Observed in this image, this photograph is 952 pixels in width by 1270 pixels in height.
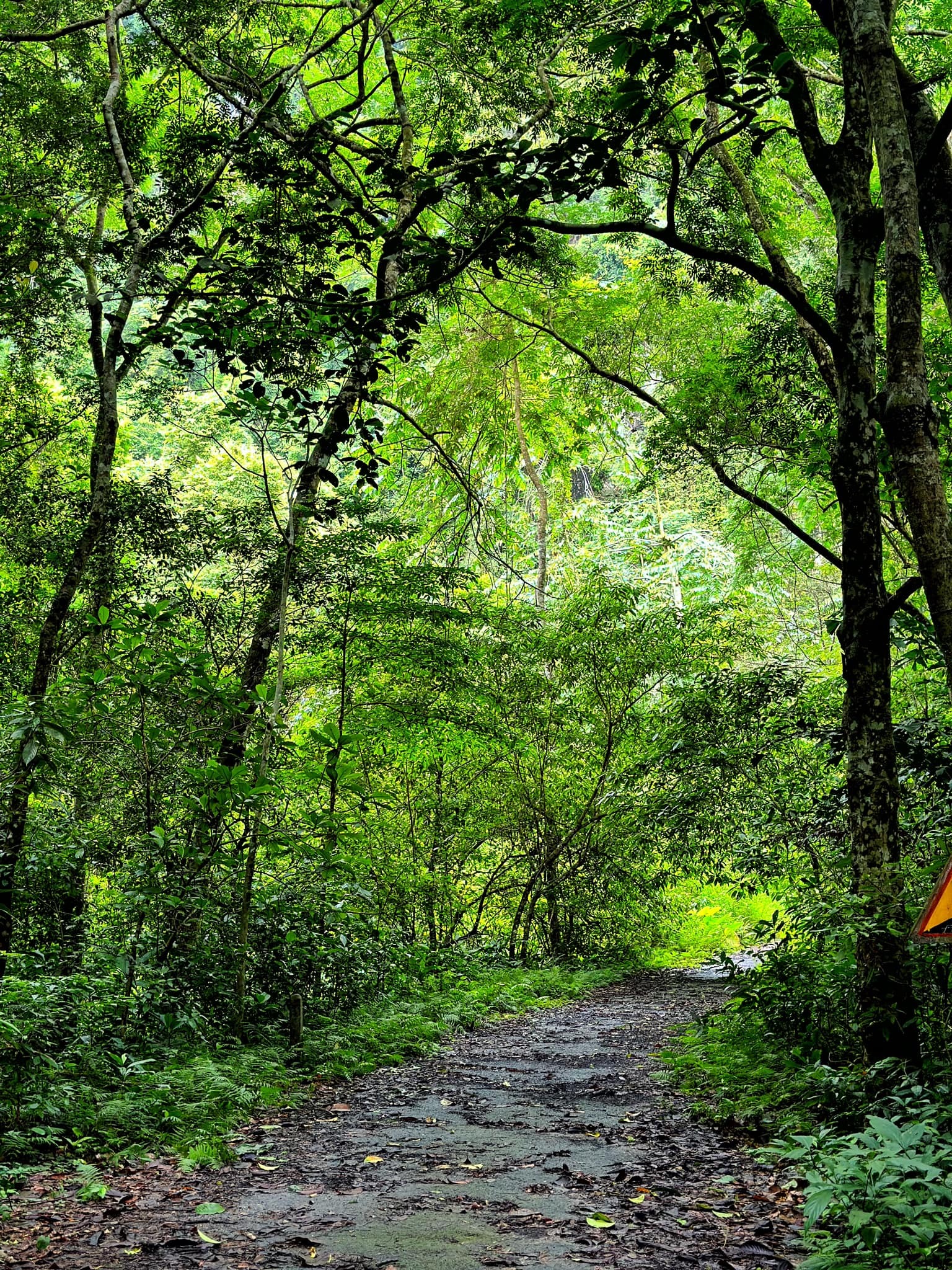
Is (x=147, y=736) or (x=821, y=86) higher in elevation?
(x=821, y=86)

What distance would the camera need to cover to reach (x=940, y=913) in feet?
8.67


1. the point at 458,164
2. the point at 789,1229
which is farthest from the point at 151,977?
the point at 458,164

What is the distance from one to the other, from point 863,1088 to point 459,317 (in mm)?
11946

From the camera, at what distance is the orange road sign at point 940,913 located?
262 cm

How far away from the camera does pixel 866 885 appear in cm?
444

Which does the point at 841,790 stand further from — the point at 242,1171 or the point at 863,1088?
the point at 242,1171

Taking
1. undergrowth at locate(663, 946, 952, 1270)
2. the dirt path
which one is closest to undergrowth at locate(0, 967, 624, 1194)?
the dirt path

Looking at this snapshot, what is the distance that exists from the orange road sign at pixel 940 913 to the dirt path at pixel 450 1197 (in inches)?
55.5

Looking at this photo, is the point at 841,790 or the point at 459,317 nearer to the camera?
the point at 841,790

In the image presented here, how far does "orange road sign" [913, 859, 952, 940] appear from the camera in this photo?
2623 mm

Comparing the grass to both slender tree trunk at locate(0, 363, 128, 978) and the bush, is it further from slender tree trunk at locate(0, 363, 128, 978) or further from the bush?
the bush

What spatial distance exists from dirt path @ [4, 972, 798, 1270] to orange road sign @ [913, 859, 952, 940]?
1.41 metres

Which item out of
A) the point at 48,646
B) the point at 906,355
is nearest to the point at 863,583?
the point at 906,355

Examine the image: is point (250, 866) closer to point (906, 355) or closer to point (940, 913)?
point (940, 913)
